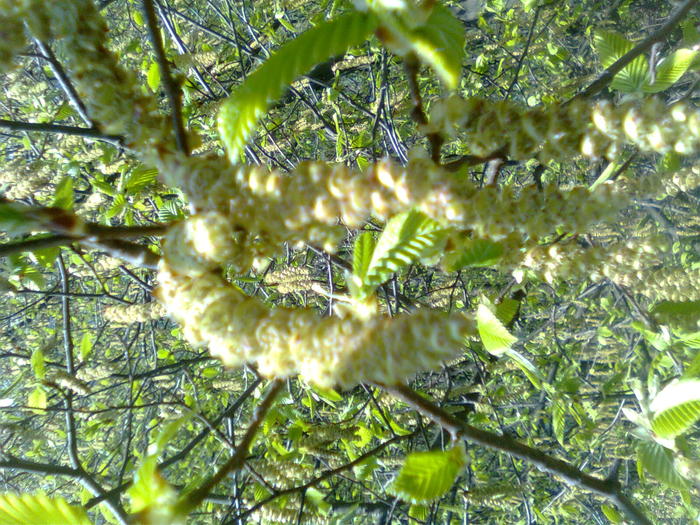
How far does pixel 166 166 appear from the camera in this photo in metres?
0.61

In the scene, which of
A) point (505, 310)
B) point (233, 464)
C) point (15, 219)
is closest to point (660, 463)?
point (505, 310)

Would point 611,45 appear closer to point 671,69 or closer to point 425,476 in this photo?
point 671,69

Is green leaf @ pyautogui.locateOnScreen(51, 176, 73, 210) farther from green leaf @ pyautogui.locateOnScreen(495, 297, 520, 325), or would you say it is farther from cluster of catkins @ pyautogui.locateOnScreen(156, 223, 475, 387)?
green leaf @ pyautogui.locateOnScreen(495, 297, 520, 325)

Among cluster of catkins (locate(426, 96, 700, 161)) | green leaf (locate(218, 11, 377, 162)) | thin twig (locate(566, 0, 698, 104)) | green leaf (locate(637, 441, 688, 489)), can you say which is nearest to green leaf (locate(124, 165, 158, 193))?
green leaf (locate(218, 11, 377, 162))

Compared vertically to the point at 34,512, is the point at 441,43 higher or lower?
higher

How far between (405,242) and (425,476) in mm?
381

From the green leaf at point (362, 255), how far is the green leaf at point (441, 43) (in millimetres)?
329

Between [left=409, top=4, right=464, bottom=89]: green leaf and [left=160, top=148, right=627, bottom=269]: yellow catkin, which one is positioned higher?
[left=409, top=4, right=464, bottom=89]: green leaf

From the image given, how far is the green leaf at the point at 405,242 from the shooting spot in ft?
2.26

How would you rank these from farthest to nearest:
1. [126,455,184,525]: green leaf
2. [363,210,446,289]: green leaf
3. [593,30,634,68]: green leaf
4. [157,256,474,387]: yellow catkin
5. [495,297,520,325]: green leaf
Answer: [495,297,520,325]: green leaf → [593,30,634,68]: green leaf → [363,210,446,289]: green leaf → [126,455,184,525]: green leaf → [157,256,474,387]: yellow catkin

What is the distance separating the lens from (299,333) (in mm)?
546

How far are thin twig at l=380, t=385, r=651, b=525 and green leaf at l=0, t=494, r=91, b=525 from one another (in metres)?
0.51

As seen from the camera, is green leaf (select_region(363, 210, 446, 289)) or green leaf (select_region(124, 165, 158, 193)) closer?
green leaf (select_region(363, 210, 446, 289))

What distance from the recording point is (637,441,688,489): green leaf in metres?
1.15
